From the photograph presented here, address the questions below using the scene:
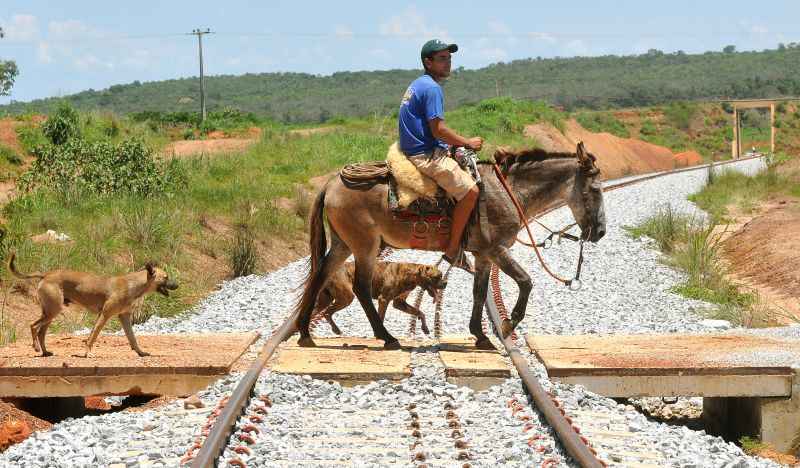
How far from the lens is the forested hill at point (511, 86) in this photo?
125 metres

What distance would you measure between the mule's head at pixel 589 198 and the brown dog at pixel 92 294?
12.7 ft

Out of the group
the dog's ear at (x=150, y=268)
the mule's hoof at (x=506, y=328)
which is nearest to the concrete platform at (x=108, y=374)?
the dog's ear at (x=150, y=268)

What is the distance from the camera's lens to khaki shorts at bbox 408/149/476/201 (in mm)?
9938

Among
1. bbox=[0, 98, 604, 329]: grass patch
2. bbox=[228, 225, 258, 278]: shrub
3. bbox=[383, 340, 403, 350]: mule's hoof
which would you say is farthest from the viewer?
bbox=[228, 225, 258, 278]: shrub

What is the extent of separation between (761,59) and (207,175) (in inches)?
5828

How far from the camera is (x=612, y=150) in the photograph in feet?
193

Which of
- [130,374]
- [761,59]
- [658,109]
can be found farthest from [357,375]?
[761,59]

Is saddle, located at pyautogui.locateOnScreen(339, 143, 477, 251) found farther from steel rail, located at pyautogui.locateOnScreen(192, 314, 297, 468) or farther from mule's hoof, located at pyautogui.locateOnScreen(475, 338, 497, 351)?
steel rail, located at pyautogui.locateOnScreen(192, 314, 297, 468)

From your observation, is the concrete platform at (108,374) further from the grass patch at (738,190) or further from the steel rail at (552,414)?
the grass patch at (738,190)

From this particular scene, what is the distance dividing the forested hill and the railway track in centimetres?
9499

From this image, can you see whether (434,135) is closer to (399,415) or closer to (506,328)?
(506,328)

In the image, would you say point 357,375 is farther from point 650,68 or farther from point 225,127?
point 650,68

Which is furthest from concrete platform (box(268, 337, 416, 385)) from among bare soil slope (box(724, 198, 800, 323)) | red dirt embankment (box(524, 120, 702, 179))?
red dirt embankment (box(524, 120, 702, 179))

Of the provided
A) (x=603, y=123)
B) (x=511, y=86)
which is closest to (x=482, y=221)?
(x=603, y=123)
